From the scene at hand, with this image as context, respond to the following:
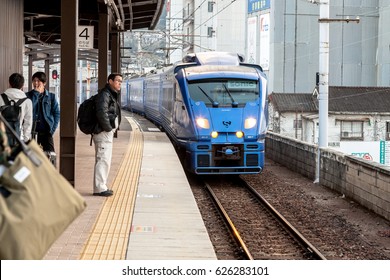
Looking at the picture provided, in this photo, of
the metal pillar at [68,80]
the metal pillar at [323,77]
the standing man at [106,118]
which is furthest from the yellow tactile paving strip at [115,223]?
the metal pillar at [323,77]

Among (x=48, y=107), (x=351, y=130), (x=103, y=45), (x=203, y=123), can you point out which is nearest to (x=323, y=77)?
(x=203, y=123)

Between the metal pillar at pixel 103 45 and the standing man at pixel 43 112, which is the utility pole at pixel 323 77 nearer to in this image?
the metal pillar at pixel 103 45

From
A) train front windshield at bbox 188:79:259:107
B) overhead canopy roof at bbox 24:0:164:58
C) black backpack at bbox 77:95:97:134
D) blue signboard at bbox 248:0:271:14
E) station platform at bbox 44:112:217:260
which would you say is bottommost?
station platform at bbox 44:112:217:260

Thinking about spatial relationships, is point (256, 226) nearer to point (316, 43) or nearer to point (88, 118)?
point (88, 118)

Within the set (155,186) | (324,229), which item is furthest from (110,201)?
(324,229)

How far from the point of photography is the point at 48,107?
9016 mm

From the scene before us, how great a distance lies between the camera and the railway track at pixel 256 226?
9190 mm

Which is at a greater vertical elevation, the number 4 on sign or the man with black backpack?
the number 4 on sign

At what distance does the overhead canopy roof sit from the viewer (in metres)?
16.8

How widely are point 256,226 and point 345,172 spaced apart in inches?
152

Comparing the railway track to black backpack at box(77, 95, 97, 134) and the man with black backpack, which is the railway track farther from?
the man with black backpack

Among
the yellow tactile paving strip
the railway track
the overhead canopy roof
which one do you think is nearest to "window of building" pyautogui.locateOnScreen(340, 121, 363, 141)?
the overhead canopy roof

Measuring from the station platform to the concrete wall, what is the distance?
129 inches

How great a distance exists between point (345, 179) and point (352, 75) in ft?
102
